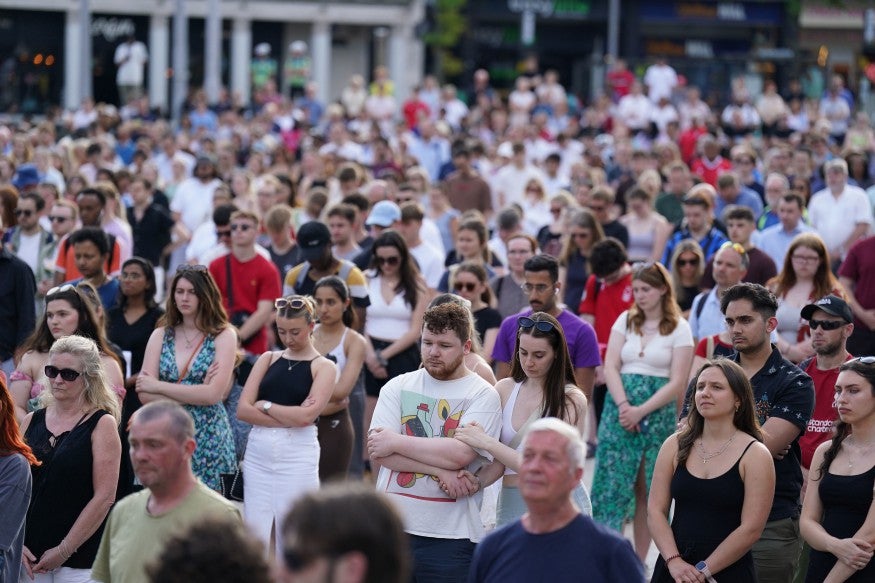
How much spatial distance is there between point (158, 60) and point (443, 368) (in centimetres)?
3658

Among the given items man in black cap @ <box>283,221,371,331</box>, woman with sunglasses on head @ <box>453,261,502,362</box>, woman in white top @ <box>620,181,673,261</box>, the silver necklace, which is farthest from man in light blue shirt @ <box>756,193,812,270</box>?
the silver necklace

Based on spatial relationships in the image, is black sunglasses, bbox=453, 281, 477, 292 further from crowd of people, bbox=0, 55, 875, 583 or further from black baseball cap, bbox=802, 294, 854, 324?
black baseball cap, bbox=802, 294, 854, 324

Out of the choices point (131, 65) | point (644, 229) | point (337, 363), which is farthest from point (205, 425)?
point (131, 65)

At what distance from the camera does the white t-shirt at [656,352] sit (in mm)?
9062

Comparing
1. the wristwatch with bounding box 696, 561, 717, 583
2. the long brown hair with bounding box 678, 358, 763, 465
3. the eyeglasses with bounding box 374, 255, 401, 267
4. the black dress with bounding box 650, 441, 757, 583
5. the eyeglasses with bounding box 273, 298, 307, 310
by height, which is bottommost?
the wristwatch with bounding box 696, 561, 717, 583

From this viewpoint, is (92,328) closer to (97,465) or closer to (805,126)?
(97,465)

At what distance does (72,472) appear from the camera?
6652 mm

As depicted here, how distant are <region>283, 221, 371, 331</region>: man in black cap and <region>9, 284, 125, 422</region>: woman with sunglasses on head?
7.10 ft

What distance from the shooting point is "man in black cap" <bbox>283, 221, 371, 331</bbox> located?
33.1 feet

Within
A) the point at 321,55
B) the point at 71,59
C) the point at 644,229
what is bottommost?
the point at 644,229

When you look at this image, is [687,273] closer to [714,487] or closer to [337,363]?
[337,363]

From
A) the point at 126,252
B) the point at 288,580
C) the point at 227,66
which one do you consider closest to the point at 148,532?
the point at 288,580

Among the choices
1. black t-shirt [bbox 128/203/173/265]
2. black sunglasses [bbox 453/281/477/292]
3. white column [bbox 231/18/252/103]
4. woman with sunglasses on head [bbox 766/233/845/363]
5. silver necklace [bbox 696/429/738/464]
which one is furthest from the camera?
white column [bbox 231/18/252/103]

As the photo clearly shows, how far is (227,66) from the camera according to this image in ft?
140
